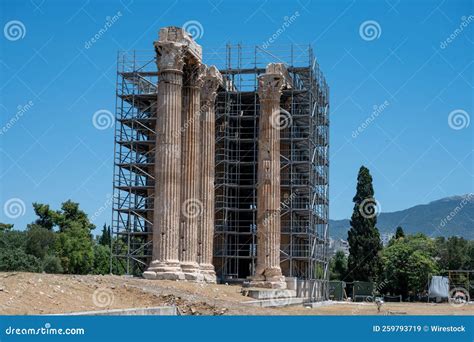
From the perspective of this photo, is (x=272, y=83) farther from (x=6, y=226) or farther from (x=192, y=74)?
(x=6, y=226)

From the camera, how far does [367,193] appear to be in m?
69.4

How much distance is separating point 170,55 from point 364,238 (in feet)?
117

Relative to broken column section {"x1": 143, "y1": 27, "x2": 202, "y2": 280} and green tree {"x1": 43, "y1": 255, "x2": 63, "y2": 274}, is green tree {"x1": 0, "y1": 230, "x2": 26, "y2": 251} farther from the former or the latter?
broken column section {"x1": 143, "y1": 27, "x2": 202, "y2": 280}

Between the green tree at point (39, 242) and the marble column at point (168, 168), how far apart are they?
96.7ft

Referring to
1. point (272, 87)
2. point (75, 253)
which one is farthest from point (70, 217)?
point (272, 87)

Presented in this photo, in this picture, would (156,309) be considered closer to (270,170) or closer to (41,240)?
(270,170)

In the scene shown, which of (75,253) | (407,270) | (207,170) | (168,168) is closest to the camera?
(168,168)

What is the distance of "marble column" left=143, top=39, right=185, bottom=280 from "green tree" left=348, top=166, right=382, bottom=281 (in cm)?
3386

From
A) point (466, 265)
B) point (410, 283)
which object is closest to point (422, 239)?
point (466, 265)

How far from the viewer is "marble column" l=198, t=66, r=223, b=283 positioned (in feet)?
143

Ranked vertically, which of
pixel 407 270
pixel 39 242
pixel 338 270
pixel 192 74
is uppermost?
pixel 192 74

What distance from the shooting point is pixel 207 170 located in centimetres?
4472

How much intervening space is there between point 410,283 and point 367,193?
30.9ft

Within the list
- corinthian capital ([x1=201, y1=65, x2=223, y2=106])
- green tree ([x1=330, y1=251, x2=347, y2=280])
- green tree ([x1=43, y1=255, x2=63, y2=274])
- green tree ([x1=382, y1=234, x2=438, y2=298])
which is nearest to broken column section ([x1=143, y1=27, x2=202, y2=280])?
corinthian capital ([x1=201, y1=65, x2=223, y2=106])
